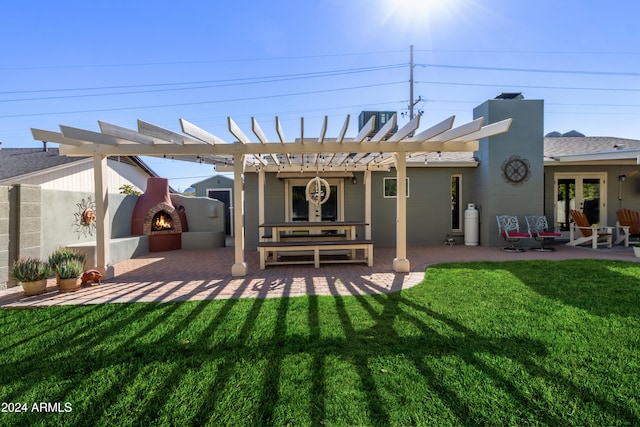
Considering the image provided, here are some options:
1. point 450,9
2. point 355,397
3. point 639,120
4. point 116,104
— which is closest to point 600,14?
point 450,9

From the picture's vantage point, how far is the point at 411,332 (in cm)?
341

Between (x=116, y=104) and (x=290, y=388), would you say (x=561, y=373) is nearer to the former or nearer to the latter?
(x=290, y=388)

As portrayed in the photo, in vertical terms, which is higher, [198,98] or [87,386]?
[198,98]

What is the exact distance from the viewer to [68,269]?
16.6 ft

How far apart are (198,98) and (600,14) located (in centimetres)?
2247

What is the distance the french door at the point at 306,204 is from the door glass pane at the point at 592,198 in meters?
8.28

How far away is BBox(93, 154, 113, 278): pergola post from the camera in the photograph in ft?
19.5

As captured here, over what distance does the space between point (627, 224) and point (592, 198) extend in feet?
4.34

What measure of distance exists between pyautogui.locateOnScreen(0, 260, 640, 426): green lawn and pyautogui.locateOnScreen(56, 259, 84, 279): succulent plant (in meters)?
0.96

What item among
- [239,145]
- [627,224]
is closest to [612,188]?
[627,224]

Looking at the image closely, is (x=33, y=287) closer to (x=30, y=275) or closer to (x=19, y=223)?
(x=30, y=275)

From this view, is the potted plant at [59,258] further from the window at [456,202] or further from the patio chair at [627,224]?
the patio chair at [627,224]

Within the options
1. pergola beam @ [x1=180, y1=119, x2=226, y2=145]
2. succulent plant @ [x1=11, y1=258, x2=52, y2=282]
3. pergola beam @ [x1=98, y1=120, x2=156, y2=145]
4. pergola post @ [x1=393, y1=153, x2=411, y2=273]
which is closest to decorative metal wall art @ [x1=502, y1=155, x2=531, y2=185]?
pergola post @ [x1=393, y1=153, x2=411, y2=273]

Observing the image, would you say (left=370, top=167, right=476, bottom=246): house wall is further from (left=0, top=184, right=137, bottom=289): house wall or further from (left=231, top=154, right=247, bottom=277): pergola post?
(left=0, top=184, right=137, bottom=289): house wall
